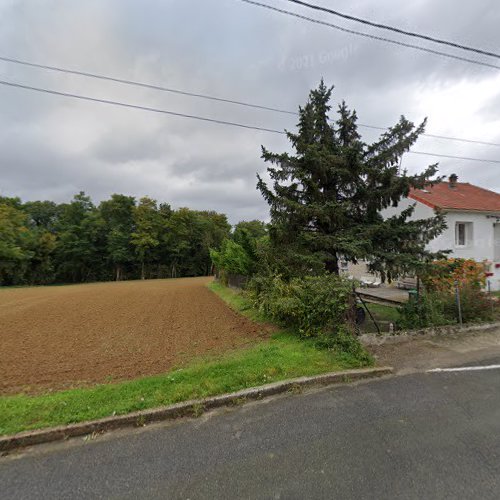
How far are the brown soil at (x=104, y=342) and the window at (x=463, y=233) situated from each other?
36.1 feet

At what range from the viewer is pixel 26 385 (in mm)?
3979

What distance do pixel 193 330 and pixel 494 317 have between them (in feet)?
25.5

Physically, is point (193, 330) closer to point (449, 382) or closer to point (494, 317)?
point (449, 382)

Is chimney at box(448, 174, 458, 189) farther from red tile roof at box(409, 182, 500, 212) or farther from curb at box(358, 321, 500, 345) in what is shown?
curb at box(358, 321, 500, 345)

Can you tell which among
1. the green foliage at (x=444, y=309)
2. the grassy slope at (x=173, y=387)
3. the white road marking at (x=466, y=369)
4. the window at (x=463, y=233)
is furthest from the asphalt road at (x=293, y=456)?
the window at (x=463, y=233)

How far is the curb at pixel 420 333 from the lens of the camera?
5.20 meters

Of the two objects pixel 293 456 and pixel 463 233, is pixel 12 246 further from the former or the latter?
pixel 463 233

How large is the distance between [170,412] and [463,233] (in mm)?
14611

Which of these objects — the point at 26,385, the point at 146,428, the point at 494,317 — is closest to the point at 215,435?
the point at 146,428

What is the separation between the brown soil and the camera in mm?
4352

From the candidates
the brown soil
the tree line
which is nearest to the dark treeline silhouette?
the tree line

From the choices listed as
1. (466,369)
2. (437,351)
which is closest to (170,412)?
(466,369)

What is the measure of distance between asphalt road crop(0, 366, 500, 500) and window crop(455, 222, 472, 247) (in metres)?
11.3

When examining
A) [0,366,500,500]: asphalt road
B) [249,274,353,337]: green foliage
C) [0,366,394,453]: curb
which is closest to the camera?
[0,366,500,500]: asphalt road
